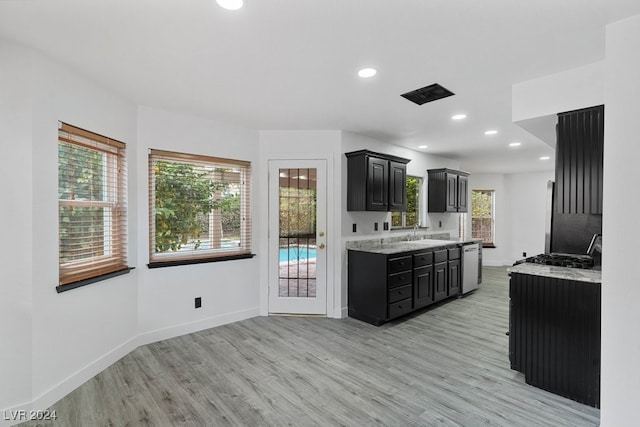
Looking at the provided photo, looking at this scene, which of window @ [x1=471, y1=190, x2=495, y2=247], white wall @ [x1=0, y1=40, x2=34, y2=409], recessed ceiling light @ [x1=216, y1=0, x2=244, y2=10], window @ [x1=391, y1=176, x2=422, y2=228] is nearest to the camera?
recessed ceiling light @ [x1=216, y1=0, x2=244, y2=10]

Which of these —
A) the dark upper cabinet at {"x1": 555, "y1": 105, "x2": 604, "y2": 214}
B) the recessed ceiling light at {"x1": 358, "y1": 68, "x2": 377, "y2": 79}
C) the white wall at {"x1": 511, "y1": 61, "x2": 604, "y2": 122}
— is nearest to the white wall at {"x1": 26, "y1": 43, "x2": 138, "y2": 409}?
the recessed ceiling light at {"x1": 358, "y1": 68, "x2": 377, "y2": 79}

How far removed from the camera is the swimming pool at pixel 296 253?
4.16 metres

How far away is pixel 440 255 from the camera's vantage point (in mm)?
4641

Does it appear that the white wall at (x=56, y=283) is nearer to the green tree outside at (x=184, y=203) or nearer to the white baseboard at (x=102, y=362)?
the white baseboard at (x=102, y=362)

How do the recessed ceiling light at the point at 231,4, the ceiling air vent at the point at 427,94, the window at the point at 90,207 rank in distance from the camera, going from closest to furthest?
the recessed ceiling light at the point at 231,4 < the window at the point at 90,207 < the ceiling air vent at the point at 427,94

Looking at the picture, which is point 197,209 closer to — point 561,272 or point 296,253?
point 296,253

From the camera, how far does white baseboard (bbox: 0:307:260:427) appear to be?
2.05 metres

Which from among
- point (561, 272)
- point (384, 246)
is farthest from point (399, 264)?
point (561, 272)

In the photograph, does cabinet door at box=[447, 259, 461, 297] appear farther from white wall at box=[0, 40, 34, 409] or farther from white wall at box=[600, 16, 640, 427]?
white wall at box=[0, 40, 34, 409]

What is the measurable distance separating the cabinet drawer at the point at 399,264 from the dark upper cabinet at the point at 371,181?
735mm

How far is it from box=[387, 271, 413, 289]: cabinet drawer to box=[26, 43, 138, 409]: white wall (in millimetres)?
2885

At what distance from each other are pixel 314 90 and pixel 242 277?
2.43 metres

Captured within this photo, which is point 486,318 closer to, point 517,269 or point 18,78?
point 517,269

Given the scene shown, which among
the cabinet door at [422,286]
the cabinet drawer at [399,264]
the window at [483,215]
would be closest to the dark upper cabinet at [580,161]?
the cabinet drawer at [399,264]
